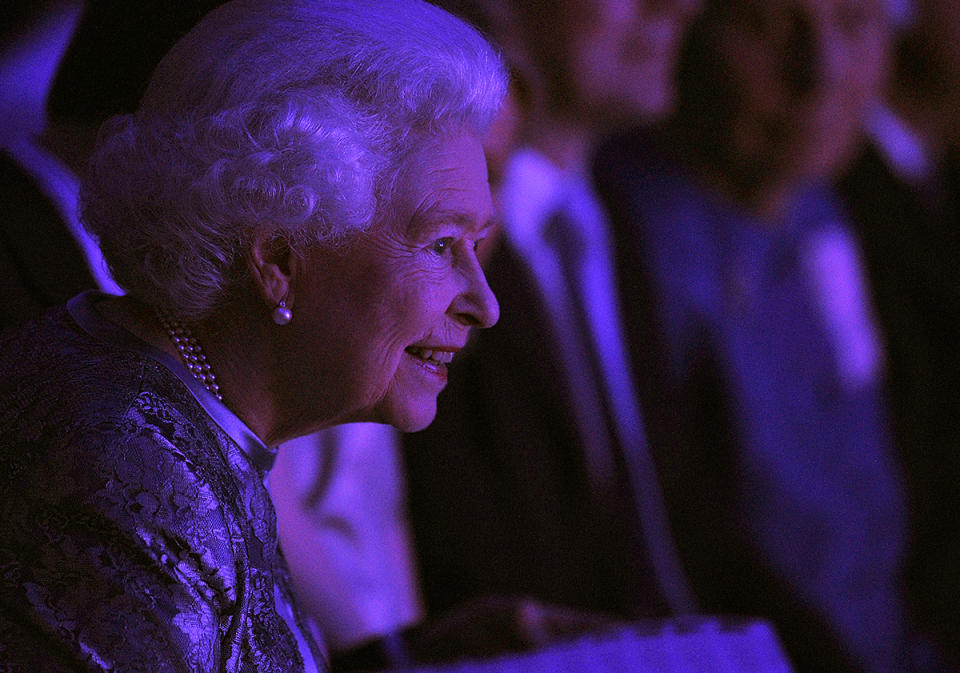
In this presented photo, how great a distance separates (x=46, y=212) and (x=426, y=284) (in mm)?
537

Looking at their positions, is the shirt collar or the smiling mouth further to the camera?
the shirt collar

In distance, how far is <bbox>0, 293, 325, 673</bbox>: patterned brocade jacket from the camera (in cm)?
58

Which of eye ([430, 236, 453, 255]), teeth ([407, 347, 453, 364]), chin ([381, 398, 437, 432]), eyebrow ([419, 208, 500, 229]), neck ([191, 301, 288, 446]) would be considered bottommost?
chin ([381, 398, 437, 432])

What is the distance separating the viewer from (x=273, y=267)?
0.72 metres

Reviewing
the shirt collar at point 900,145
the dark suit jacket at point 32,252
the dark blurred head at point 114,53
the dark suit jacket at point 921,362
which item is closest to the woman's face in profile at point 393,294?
the dark blurred head at point 114,53

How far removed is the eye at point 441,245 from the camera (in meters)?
0.75

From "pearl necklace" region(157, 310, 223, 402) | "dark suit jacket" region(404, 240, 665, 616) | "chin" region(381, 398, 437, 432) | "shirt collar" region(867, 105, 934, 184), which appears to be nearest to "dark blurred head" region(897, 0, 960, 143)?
"shirt collar" region(867, 105, 934, 184)

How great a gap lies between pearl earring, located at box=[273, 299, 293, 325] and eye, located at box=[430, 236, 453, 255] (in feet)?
0.41

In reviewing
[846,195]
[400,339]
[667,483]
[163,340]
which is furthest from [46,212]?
[846,195]

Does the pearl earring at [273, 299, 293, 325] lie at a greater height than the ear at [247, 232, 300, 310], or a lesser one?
lesser

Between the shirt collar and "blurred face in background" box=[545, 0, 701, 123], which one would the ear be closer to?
"blurred face in background" box=[545, 0, 701, 123]

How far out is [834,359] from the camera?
85.8 inches

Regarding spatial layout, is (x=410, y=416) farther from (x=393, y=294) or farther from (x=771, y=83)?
(x=771, y=83)

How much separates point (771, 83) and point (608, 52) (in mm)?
437
